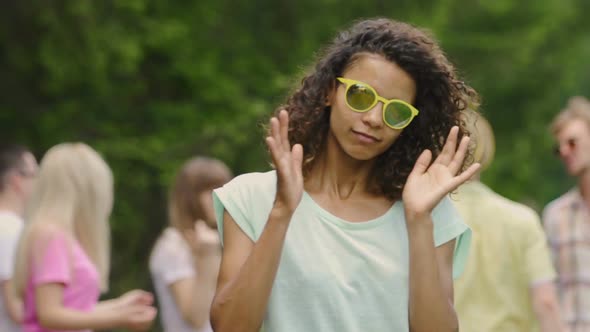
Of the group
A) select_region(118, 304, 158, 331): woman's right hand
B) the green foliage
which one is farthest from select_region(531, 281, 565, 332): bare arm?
the green foliage

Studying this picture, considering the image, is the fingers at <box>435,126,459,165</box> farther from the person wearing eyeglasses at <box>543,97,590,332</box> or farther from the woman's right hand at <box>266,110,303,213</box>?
the person wearing eyeglasses at <box>543,97,590,332</box>

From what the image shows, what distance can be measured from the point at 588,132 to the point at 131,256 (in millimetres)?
9103

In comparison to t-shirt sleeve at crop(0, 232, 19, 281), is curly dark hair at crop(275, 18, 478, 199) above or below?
above

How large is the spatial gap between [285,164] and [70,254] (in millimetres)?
2655

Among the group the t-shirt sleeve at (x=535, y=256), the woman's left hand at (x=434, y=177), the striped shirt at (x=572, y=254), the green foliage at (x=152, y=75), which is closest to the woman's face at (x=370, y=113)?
the woman's left hand at (x=434, y=177)

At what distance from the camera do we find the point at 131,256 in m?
16.1

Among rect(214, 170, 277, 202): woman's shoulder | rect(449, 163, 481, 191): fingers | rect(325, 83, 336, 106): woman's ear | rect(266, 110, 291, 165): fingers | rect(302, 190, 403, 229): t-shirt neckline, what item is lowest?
rect(302, 190, 403, 229): t-shirt neckline

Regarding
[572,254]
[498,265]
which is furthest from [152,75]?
[498,265]

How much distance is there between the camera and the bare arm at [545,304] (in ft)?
21.6

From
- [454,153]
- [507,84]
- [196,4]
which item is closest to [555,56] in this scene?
[507,84]

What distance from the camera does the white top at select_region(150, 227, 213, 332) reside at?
7.24 m

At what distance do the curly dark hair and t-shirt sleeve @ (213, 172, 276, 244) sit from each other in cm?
17

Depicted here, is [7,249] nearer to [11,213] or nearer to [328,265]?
[11,213]

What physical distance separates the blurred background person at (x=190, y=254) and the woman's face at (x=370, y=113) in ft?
10.8
